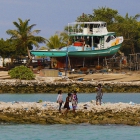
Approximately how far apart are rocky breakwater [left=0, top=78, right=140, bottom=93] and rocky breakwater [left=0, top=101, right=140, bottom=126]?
20.4 meters

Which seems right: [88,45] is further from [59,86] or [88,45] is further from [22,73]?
[59,86]

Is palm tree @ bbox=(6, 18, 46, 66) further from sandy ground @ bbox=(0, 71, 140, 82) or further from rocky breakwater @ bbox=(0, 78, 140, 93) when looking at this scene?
rocky breakwater @ bbox=(0, 78, 140, 93)

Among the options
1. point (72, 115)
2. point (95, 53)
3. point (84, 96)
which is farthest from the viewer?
point (95, 53)

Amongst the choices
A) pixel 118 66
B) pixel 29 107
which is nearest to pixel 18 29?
pixel 118 66

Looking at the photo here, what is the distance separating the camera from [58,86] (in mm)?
53406

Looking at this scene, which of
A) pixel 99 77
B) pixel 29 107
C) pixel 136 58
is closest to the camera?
pixel 29 107

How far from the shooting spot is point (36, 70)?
6544 cm

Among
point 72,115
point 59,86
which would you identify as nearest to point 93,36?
point 59,86

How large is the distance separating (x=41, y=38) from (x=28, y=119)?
4147 centimetres

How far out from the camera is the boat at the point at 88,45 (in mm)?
64375

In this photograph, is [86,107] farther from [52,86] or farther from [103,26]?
[103,26]

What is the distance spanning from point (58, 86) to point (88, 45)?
1322 cm
